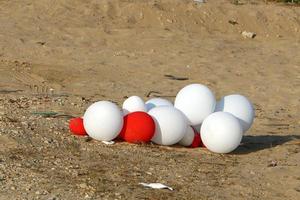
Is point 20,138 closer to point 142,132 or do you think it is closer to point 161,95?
point 142,132

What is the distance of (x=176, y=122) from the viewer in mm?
8375

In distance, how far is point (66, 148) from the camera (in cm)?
809

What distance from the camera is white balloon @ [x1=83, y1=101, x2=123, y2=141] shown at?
829cm

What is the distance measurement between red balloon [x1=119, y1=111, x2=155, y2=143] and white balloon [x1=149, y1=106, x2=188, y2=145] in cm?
10

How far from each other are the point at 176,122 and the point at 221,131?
1.58 feet

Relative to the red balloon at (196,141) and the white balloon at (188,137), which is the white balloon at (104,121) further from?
the red balloon at (196,141)

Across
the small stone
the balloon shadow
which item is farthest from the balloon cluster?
the small stone

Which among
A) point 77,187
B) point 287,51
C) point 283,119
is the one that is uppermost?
point 287,51

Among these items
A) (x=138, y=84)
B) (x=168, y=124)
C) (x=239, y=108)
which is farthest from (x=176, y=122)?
(x=138, y=84)

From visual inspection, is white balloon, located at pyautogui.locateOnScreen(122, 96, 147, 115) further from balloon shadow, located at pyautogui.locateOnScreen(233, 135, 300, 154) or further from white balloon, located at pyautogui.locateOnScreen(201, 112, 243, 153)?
balloon shadow, located at pyautogui.locateOnScreen(233, 135, 300, 154)

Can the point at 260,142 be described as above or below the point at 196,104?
below

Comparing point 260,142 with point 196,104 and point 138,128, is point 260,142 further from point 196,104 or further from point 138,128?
point 138,128

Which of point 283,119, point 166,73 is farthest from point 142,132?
point 166,73

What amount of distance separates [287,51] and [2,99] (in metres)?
8.83
